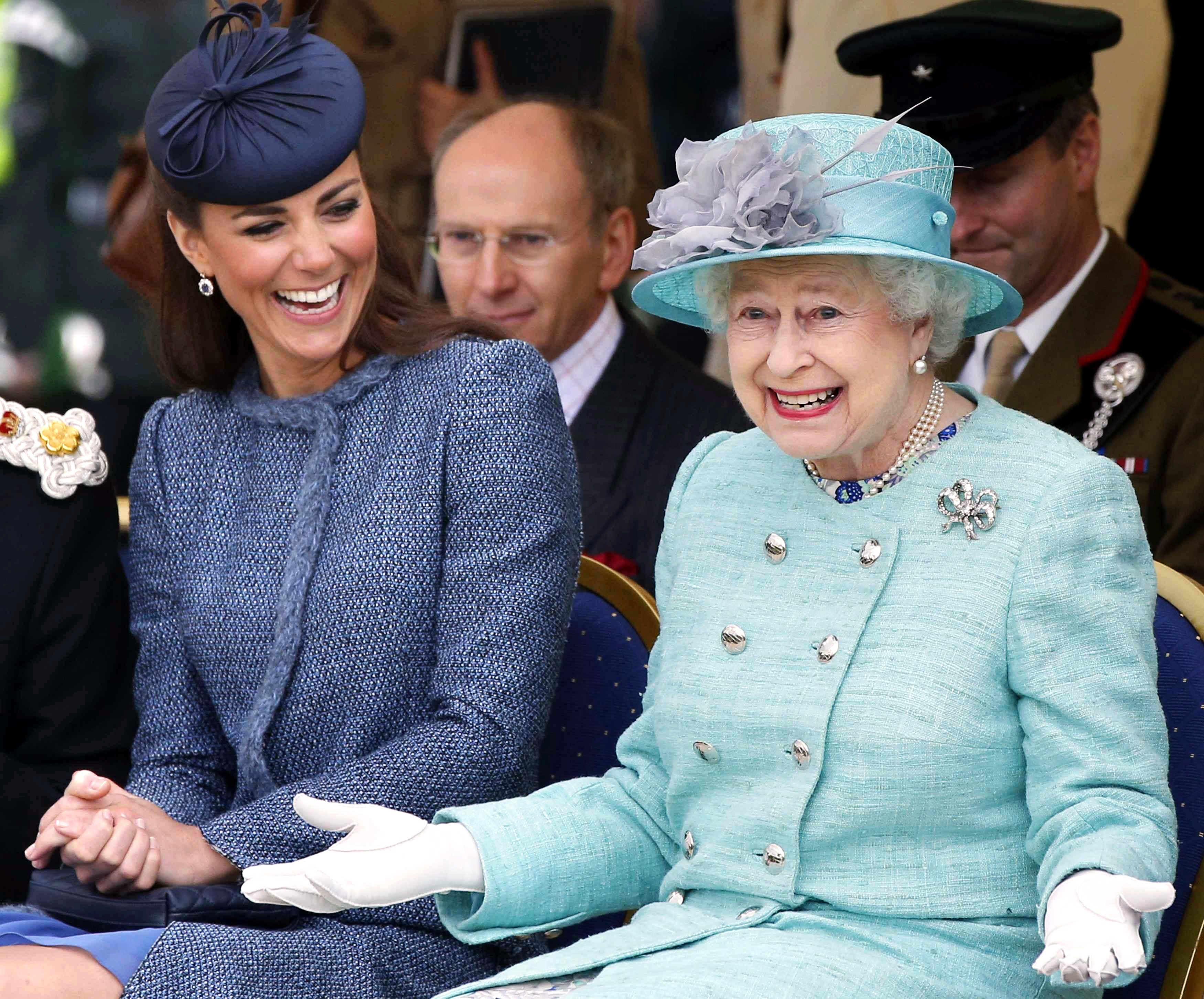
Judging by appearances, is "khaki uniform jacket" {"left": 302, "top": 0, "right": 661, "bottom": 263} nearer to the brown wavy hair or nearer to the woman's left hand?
the brown wavy hair

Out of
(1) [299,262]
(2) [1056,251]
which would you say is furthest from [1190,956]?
(2) [1056,251]

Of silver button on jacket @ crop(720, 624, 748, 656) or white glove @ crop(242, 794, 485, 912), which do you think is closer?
white glove @ crop(242, 794, 485, 912)

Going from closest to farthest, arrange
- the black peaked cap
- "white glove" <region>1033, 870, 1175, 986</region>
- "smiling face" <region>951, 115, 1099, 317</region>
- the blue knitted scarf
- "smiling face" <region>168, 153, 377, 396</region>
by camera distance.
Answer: "white glove" <region>1033, 870, 1175, 986</region> → the blue knitted scarf → "smiling face" <region>168, 153, 377, 396</region> → the black peaked cap → "smiling face" <region>951, 115, 1099, 317</region>

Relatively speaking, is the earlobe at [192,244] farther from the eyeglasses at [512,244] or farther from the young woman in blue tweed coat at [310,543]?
the eyeglasses at [512,244]

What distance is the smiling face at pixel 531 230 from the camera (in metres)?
4.07

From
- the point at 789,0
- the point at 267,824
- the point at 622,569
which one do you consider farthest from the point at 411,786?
the point at 789,0

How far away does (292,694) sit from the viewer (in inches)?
92.6

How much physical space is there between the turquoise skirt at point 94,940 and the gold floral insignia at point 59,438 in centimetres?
76

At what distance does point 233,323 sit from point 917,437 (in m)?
1.13

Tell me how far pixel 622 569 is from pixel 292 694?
1.01 meters

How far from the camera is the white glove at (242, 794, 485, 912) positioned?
6.16 ft

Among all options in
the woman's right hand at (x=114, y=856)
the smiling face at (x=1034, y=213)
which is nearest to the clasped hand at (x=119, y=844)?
the woman's right hand at (x=114, y=856)

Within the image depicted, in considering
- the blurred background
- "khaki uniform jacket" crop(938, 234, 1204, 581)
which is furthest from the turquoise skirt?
the blurred background

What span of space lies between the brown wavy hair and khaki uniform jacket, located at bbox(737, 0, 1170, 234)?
1.42 metres
